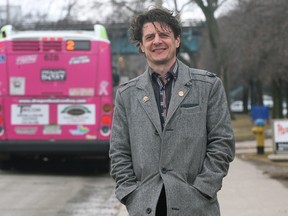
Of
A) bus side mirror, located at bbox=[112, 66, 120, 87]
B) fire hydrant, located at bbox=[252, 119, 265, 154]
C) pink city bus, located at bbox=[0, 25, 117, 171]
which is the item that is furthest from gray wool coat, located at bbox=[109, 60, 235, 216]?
fire hydrant, located at bbox=[252, 119, 265, 154]

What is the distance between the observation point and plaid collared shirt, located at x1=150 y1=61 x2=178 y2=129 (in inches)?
143

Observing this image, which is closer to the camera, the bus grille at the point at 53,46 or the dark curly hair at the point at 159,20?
the dark curly hair at the point at 159,20

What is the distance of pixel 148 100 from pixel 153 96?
0.04 m

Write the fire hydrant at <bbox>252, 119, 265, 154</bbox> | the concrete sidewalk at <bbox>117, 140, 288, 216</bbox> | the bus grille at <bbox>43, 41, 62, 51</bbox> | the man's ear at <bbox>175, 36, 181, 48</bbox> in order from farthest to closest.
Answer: the fire hydrant at <bbox>252, 119, 265, 154</bbox>, the bus grille at <bbox>43, 41, 62, 51</bbox>, the concrete sidewalk at <bbox>117, 140, 288, 216</bbox>, the man's ear at <bbox>175, 36, 181, 48</bbox>

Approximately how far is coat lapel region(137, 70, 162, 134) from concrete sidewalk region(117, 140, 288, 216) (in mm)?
5412

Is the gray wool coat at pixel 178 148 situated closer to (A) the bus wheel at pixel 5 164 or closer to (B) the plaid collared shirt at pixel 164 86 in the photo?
(B) the plaid collared shirt at pixel 164 86

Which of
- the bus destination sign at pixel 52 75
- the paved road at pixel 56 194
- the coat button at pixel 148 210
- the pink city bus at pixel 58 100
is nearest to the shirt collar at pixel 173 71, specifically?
the coat button at pixel 148 210

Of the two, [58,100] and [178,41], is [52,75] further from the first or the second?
[178,41]

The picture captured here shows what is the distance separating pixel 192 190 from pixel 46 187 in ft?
30.1

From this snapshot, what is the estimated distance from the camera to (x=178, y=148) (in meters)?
3.51

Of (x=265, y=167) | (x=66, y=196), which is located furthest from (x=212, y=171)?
(x=265, y=167)

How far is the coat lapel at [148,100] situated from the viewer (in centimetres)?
356

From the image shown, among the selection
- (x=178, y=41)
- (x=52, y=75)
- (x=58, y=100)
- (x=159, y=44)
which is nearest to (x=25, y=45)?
(x=52, y=75)

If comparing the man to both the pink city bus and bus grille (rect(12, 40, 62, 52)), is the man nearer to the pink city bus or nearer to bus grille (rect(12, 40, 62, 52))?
the pink city bus
